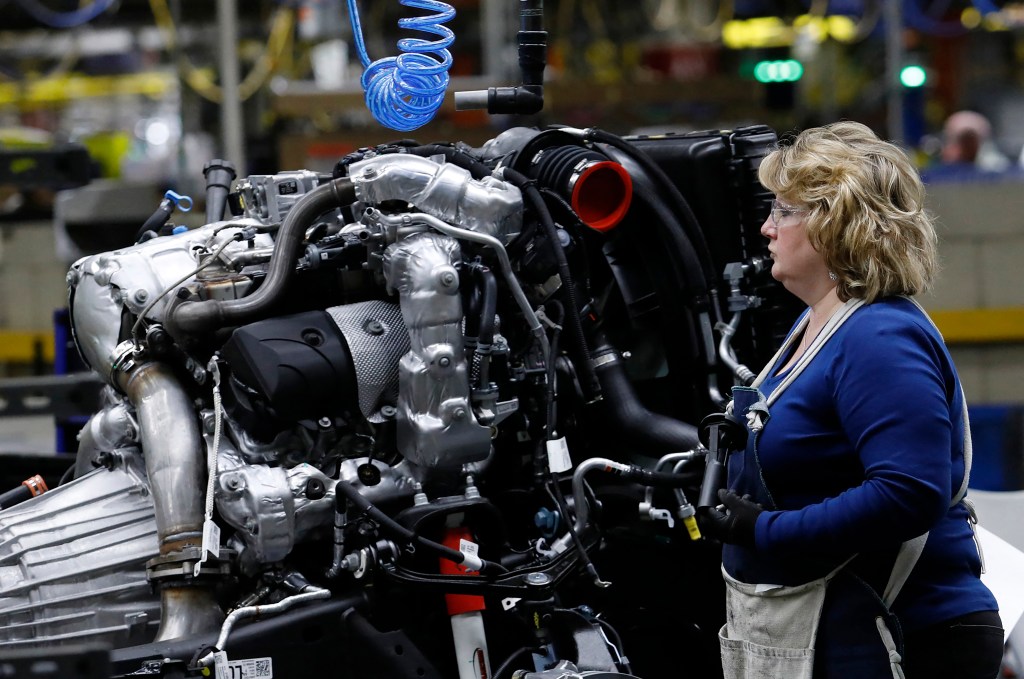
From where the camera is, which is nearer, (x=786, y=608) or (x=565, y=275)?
(x=786, y=608)

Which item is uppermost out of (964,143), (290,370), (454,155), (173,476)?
(964,143)

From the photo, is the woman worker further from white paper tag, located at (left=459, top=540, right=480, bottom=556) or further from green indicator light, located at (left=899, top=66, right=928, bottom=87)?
green indicator light, located at (left=899, top=66, right=928, bottom=87)

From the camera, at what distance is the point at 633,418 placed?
10.8 feet

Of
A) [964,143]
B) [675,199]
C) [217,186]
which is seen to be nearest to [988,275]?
[964,143]

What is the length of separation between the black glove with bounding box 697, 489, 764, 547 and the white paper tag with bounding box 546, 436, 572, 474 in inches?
27.8

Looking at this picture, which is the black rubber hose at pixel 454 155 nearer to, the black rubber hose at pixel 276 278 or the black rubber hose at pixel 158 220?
the black rubber hose at pixel 276 278

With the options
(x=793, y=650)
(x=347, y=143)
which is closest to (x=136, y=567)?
(x=793, y=650)

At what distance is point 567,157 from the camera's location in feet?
10.7

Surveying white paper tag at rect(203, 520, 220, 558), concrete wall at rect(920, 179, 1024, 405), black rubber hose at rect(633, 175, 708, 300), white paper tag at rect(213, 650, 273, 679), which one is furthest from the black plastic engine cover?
concrete wall at rect(920, 179, 1024, 405)

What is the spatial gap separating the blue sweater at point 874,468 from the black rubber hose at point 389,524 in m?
0.74

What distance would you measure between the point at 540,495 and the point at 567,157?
34.8 inches

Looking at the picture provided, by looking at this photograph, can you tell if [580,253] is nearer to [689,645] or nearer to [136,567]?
[689,645]

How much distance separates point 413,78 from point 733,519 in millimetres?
1579

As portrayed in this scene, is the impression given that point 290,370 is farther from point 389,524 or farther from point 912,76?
point 912,76
